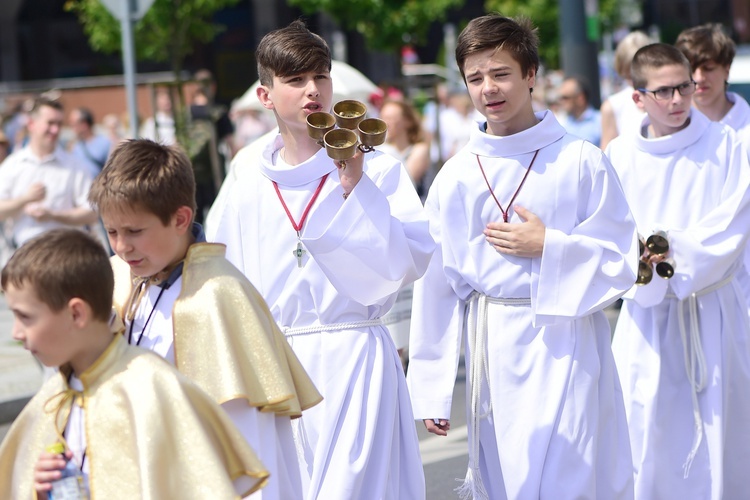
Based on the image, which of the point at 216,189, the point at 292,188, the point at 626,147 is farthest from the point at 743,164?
the point at 216,189

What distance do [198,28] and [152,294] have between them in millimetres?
24583

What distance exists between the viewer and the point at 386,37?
2886cm

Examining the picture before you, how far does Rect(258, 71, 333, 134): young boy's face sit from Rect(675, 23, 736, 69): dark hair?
2.63 m

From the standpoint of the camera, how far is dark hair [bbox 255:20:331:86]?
4.53m

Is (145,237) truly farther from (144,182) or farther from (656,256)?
(656,256)

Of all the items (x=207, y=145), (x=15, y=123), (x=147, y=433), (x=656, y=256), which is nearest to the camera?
(x=147, y=433)

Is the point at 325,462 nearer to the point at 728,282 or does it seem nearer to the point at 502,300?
the point at 502,300

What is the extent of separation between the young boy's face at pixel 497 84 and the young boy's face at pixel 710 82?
2248 mm

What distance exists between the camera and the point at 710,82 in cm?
673

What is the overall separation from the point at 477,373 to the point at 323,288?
26.3 inches

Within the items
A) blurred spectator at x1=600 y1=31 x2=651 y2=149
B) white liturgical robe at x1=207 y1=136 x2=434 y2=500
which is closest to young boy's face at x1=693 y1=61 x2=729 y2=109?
blurred spectator at x1=600 y1=31 x2=651 y2=149

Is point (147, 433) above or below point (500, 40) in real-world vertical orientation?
below

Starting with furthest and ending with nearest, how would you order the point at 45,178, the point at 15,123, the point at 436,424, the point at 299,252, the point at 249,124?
1. the point at 249,124
2. the point at 15,123
3. the point at 45,178
4. the point at 436,424
5. the point at 299,252

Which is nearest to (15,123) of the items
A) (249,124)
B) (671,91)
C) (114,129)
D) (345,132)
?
(114,129)
